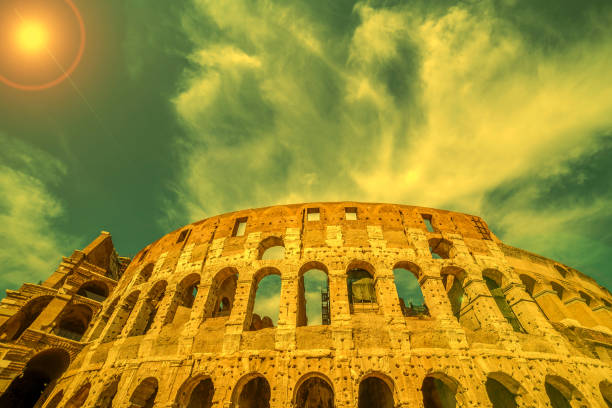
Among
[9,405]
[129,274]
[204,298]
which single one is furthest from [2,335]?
[204,298]

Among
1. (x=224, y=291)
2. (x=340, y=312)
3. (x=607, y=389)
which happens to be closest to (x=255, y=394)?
(x=340, y=312)

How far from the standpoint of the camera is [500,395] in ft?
33.4

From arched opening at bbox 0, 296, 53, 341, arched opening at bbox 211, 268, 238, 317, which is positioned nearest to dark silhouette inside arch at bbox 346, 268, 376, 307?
arched opening at bbox 211, 268, 238, 317

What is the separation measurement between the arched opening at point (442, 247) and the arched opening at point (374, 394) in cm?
689

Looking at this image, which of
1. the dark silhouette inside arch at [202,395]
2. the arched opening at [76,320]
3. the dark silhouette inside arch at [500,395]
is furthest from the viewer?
the arched opening at [76,320]

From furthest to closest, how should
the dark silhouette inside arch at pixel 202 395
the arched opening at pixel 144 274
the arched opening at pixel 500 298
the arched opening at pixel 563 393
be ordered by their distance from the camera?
the arched opening at pixel 144 274 < the arched opening at pixel 500 298 < the dark silhouette inside arch at pixel 202 395 < the arched opening at pixel 563 393

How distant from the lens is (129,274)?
53.2 feet

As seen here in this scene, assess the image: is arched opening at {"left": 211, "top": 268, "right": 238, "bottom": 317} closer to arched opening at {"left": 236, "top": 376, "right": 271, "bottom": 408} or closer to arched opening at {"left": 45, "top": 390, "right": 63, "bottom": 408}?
arched opening at {"left": 236, "top": 376, "right": 271, "bottom": 408}

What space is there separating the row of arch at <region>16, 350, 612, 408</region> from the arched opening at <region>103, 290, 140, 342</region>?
2101 millimetres

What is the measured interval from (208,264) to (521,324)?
1485 cm

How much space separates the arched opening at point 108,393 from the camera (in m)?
9.94

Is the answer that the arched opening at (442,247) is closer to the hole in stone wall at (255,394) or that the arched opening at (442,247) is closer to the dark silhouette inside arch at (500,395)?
the dark silhouette inside arch at (500,395)

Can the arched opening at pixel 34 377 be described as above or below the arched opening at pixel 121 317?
below

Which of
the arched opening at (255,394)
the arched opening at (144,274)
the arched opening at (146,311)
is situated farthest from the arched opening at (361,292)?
the arched opening at (144,274)
